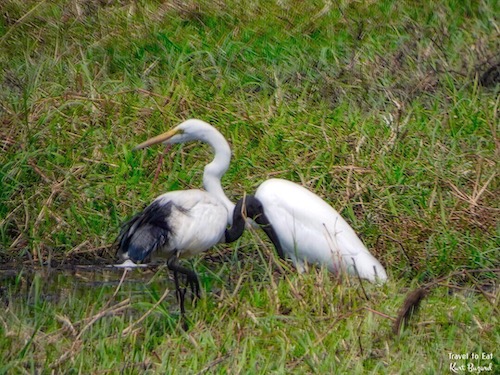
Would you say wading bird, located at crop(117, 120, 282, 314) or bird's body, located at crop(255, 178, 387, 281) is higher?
wading bird, located at crop(117, 120, 282, 314)

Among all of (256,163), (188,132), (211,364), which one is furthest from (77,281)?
(211,364)

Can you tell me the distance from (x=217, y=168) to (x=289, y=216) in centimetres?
46

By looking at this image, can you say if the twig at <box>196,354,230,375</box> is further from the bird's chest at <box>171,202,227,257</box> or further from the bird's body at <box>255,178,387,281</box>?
the bird's body at <box>255,178,387,281</box>

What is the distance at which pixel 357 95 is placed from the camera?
27.3 feet

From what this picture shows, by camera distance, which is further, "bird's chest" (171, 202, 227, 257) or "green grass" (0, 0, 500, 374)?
"bird's chest" (171, 202, 227, 257)

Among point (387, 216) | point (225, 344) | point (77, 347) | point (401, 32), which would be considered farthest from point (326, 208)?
point (401, 32)

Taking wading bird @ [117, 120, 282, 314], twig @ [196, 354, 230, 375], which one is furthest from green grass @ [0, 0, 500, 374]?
wading bird @ [117, 120, 282, 314]

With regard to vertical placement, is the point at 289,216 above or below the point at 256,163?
above

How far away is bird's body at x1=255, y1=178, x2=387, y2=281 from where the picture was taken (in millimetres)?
6590

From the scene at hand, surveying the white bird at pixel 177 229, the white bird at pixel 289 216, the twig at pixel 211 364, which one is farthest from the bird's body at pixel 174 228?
the twig at pixel 211 364

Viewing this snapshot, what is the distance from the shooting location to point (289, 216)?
6.80 metres

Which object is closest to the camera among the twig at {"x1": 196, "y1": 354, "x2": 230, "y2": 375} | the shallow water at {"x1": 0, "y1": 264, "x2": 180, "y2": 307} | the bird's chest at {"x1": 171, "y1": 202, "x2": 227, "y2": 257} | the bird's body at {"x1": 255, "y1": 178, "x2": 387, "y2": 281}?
the twig at {"x1": 196, "y1": 354, "x2": 230, "y2": 375}

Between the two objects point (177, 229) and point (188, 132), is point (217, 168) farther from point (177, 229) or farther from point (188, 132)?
point (177, 229)

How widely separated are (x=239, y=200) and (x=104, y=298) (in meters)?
1.20
